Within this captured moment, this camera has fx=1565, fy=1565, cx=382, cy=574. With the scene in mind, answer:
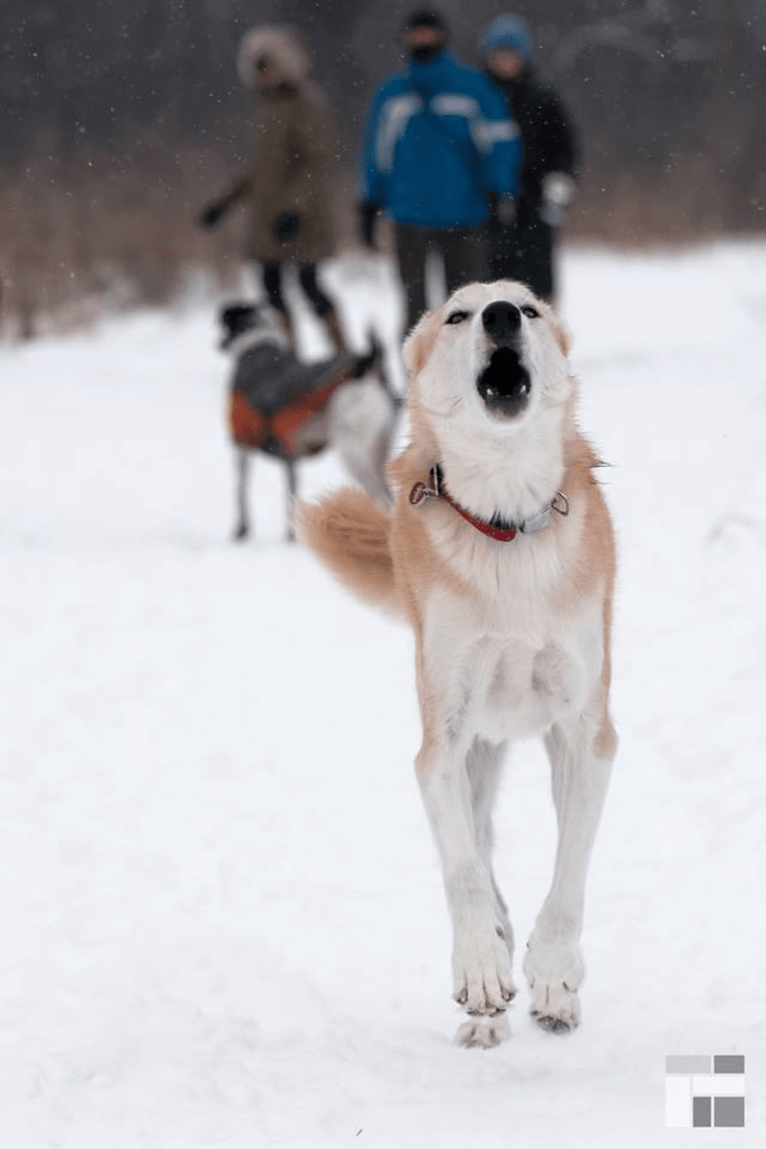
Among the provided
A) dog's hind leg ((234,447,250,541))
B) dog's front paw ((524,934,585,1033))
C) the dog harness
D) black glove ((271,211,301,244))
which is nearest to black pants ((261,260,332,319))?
black glove ((271,211,301,244))

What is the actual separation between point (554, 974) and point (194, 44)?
87.2ft

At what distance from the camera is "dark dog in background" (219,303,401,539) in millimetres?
7039

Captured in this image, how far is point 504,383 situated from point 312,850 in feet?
5.07

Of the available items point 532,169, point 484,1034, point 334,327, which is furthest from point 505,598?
point 532,169

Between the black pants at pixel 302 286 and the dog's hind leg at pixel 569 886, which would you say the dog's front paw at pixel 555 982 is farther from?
the black pants at pixel 302 286

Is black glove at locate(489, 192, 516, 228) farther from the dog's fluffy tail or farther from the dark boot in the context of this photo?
the dog's fluffy tail

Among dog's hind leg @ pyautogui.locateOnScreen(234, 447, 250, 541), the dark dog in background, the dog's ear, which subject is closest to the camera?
the dog's ear

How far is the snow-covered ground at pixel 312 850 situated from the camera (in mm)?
2607

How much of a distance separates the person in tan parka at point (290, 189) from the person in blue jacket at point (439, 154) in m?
1.64

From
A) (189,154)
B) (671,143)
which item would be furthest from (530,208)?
(671,143)

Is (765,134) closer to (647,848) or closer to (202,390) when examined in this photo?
(202,390)

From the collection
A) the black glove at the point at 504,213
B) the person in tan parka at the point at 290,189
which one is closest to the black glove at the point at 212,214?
the person in tan parka at the point at 290,189

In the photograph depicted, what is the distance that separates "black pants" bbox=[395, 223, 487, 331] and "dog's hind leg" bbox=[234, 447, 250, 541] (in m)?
1.29

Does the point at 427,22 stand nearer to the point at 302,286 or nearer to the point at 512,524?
the point at 302,286
